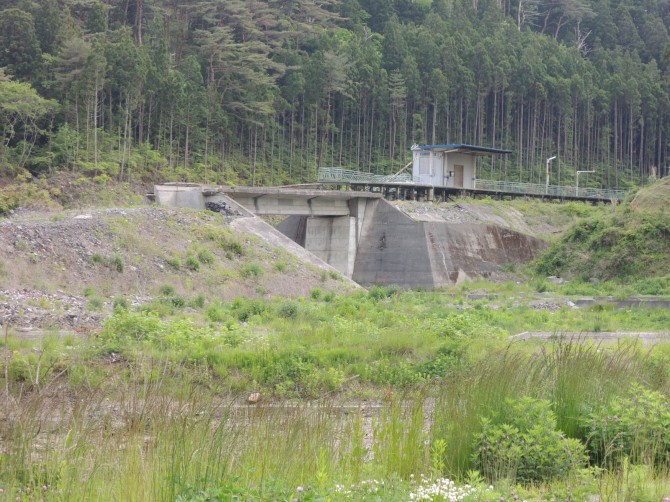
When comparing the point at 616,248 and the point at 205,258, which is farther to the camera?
the point at 616,248

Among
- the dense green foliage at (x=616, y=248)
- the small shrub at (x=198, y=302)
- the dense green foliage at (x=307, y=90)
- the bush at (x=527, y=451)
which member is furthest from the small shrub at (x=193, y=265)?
the bush at (x=527, y=451)

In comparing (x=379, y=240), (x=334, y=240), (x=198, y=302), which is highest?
(x=379, y=240)

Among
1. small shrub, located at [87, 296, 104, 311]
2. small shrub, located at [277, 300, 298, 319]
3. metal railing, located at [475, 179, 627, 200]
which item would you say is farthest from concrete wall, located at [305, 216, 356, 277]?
small shrub, located at [87, 296, 104, 311]

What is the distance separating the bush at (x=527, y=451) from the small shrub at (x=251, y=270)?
26.7 metres

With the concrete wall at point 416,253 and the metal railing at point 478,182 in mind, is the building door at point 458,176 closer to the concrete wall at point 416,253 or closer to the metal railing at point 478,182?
the metal railing at point 478,182

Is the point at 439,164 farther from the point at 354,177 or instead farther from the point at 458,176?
the point at 354,177

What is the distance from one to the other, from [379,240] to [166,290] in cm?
2014

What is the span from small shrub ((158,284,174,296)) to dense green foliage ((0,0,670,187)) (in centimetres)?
2774

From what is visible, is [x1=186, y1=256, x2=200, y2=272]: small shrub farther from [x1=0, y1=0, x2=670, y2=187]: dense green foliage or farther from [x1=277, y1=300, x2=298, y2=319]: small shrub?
[x1=0, y1=0, x2=670, y2=187]: dense green foliage

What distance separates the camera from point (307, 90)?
258 feet

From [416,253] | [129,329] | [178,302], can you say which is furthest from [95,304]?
[416,253]

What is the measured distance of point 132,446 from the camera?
7.94 meters

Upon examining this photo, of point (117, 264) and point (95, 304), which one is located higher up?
point (117, 264)

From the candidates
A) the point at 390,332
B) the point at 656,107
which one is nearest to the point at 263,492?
the point at 390,332
